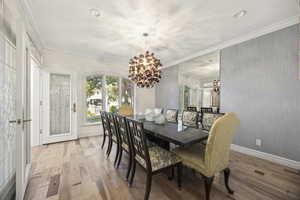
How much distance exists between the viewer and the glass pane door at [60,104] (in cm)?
351

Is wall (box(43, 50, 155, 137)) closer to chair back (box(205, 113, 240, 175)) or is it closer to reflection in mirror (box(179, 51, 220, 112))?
reflection in mirror (box(179, 51, 220, 112))

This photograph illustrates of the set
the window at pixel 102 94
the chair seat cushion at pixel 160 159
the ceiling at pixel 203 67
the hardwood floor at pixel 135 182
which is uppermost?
the ceiling at pixel 203 67

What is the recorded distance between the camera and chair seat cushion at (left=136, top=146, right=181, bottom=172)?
4.93 ft

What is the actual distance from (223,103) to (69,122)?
4.54 metres

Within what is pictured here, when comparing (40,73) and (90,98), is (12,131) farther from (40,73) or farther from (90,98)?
(90,98)

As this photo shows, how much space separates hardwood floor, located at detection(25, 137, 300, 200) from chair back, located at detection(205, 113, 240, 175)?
19.7 inches

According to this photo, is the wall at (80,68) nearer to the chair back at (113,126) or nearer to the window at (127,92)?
the window at (127,92)

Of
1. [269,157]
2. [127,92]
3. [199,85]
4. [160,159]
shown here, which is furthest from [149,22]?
[199,85]

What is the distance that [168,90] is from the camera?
504 centimetres

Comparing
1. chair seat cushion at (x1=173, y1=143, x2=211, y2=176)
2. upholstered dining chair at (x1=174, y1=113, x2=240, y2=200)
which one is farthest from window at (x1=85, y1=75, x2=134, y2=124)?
upholstered dining chair at (x1=174, y1=113, x2=240, y2=200)

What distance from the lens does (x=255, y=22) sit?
2316 mm

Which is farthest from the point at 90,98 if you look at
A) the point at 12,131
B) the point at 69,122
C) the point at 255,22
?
the point at 255,22

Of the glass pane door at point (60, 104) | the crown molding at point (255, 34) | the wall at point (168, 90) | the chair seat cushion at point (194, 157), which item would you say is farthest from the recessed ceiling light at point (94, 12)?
the wall at point (168, 90)

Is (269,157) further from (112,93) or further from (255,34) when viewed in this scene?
(112,93)
